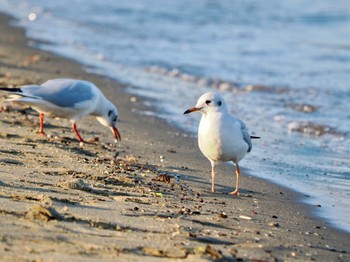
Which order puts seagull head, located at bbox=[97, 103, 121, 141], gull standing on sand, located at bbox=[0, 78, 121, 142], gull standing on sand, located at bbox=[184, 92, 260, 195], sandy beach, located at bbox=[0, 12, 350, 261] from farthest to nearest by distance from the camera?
seagull head, located at bbox=[97, 103, 121, 141], gull standing on sand, located at bbox=[0, 78, 121, 142], gull standing on sand, located at bbox=[184, 92, 260, 195], sandy beach, located at bbox=[0, 12, 350, 261]

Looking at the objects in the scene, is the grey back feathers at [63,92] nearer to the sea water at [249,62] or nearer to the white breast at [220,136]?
the sea water at [249,62]

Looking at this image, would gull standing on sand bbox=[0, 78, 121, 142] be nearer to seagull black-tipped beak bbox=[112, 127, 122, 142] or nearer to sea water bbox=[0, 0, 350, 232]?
seagull black-tipped beak bbox=[112, 127, 122, 142]

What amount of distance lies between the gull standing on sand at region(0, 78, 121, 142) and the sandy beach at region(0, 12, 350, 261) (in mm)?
192

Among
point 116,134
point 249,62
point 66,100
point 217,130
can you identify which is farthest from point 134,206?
point 249,62

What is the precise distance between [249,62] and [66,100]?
822 cm

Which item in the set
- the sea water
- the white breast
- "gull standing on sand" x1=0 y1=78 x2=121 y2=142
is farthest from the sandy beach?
the sea water

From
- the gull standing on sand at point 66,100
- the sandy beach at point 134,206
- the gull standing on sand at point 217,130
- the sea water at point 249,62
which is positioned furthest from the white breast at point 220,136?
the gull standing on sand at point 66,100

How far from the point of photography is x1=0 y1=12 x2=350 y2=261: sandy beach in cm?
408

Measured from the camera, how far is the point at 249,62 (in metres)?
15.2

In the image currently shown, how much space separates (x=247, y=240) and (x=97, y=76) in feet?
25.7

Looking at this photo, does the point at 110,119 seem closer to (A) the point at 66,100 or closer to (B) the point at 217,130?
(A) the point at 66,100

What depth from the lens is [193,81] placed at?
42.8 feet

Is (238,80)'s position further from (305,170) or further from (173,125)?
(305,170)

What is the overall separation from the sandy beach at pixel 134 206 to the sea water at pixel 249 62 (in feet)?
1.88
